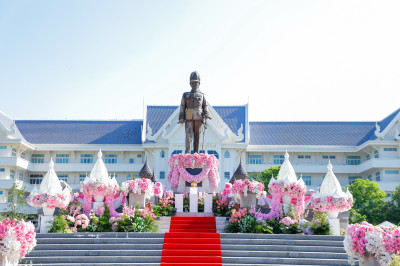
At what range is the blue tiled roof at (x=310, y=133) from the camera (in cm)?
6097

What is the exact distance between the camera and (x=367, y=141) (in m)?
56.8

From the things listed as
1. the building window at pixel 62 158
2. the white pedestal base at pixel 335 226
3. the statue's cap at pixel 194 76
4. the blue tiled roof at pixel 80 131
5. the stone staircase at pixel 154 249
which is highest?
the blue tiled roof at pixel 80 131

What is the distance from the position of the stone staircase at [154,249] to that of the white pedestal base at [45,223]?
1216 mm

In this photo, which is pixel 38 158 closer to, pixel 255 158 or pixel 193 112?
pixel 255 158

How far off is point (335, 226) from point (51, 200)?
10910mm

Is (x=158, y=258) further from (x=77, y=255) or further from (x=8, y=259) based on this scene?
(x=8, y=259)

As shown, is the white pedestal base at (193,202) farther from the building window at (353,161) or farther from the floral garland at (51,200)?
the building window at (353,161)

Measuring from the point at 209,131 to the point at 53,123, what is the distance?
774 inches

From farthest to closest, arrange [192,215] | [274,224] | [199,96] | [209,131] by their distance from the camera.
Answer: [209,131] → [199,96] → [192,215] → [274,224]

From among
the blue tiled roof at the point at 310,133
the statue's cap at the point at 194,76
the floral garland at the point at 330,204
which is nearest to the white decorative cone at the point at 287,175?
the floral garland at the point at 330,204

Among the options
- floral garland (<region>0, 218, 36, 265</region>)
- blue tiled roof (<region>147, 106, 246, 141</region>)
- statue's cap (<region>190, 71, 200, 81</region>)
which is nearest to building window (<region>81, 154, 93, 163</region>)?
blue tiled roof (<region>147, 106, 246, 141</region>)

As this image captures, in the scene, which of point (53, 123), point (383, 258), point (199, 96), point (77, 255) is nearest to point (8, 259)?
point (77, 255)

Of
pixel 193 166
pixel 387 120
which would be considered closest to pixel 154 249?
pixel 193 166

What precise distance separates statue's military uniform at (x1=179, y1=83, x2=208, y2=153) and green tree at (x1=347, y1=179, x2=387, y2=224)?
16.3 meters
